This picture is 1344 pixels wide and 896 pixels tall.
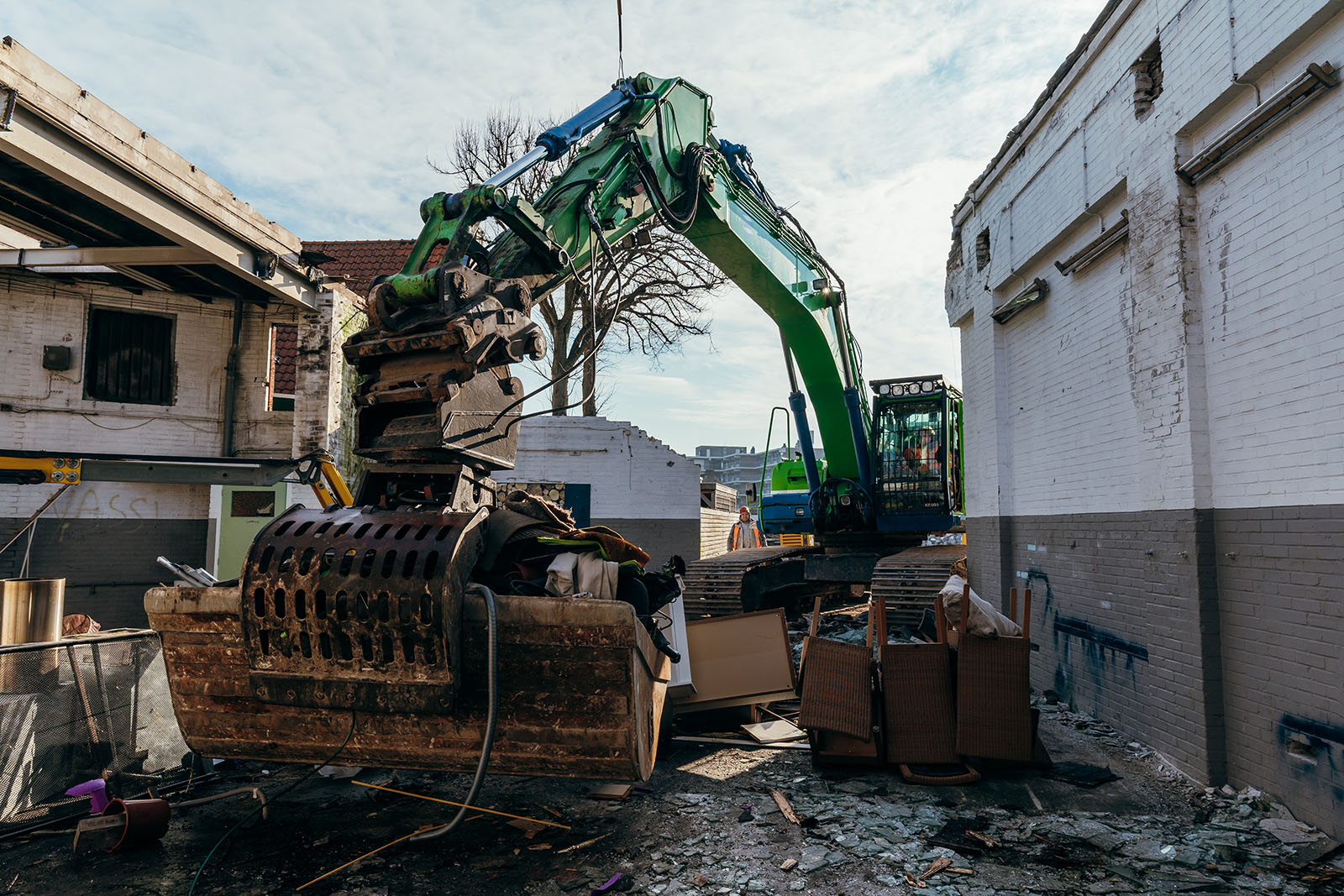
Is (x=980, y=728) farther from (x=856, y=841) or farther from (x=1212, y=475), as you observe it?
(x=1212, y=475)

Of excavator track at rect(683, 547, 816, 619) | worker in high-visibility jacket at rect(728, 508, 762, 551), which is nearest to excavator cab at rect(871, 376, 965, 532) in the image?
excavator track at rect(683, 547, 816, 619)

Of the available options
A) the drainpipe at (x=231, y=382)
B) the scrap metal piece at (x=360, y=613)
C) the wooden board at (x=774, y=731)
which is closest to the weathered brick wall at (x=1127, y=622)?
the wooden board at (x=774, y=731)

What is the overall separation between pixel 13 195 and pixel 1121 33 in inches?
438

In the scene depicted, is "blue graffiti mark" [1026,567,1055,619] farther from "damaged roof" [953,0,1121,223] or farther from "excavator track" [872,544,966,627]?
"damaged roof" [953,0,1121,223]

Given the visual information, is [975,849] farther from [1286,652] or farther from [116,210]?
[116,210]

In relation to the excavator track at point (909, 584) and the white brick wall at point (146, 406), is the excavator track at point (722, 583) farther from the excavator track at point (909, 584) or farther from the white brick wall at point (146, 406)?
the white brick wall at point (146, 406)

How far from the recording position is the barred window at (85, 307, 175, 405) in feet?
39.6

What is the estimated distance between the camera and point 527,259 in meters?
4.85

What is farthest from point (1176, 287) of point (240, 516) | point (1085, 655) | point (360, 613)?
point (240, 516)

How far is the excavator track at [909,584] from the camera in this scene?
29.0 feet

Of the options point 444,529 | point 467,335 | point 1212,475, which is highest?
point 467,335

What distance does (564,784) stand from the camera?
5.50m

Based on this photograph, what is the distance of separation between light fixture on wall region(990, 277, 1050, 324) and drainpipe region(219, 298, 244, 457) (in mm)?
10842

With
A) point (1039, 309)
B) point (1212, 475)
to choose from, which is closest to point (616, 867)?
point (1212, 475)
